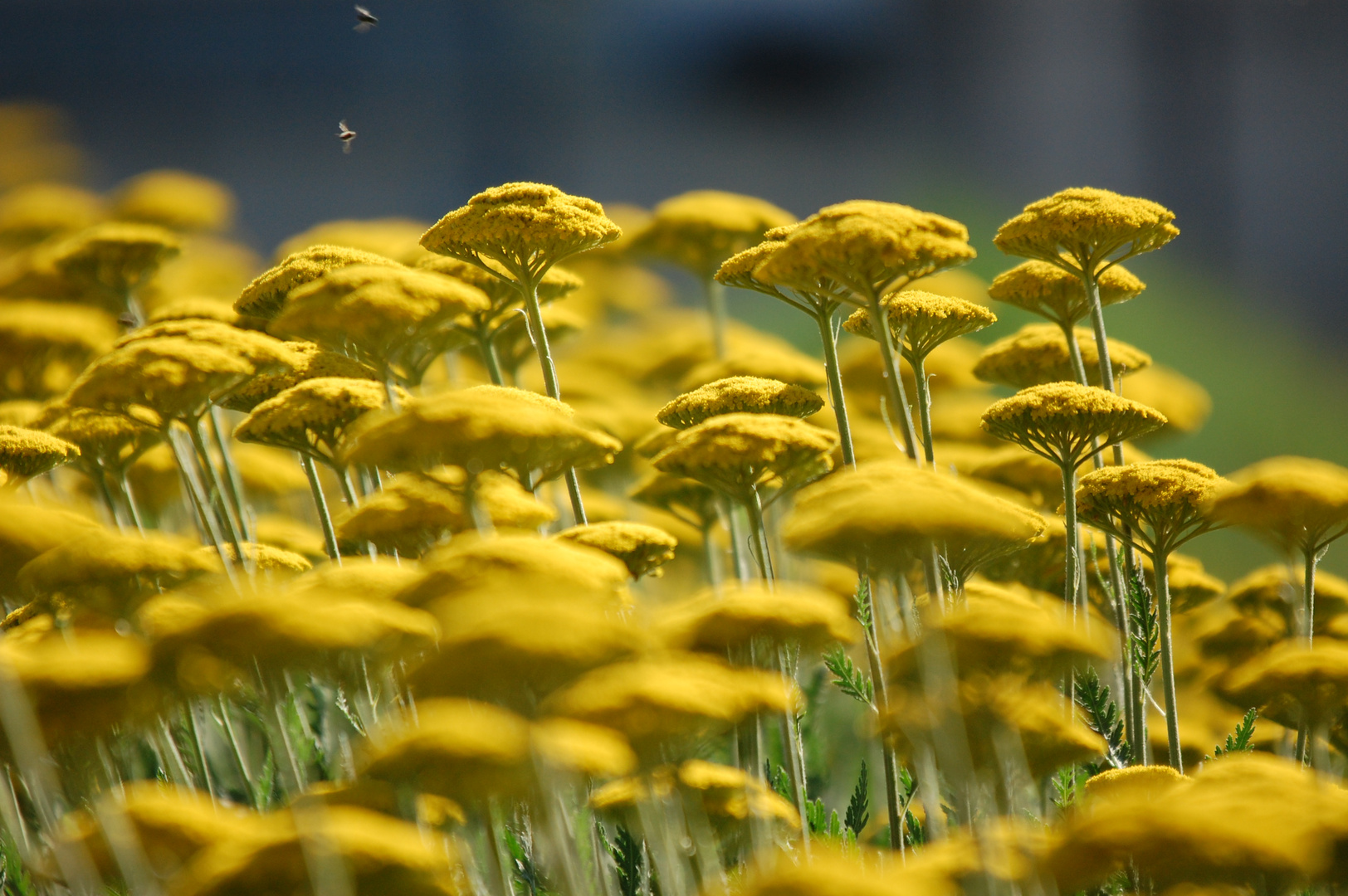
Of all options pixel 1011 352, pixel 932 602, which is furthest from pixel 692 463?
pixel 1011 352

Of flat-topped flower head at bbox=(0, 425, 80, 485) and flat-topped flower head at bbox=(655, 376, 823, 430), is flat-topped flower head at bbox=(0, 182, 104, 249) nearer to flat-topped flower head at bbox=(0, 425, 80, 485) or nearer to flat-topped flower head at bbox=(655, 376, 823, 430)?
flat-topped flower head at bbox=(0, 425, 80, 485)

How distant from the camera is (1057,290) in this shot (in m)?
4.64

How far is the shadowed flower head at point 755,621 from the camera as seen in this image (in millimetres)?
2939

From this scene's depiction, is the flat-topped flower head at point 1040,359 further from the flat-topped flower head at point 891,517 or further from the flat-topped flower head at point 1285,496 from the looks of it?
the flat-topped flower head at point 891,517

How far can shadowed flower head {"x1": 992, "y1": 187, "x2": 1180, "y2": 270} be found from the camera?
13.3ft

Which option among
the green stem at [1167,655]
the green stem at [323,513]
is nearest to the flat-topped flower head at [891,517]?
the green stem at [1167,655]

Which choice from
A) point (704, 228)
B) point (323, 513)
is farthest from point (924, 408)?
point (704, 228)

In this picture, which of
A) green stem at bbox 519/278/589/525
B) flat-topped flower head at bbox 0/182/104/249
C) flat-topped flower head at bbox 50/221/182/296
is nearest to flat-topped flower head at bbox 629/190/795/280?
green stem at bbox 519/278/589/525

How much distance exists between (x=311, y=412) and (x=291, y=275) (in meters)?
0.72

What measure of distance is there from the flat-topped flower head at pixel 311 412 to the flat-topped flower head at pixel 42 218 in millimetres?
5574

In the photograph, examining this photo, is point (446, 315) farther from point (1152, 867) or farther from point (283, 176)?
point (283, 176)

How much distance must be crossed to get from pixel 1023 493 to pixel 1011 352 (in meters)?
0.69

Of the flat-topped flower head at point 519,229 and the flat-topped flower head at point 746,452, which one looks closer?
the flat-topped flower head at point 746,452

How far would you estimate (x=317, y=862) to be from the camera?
2377 mm
